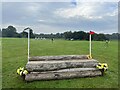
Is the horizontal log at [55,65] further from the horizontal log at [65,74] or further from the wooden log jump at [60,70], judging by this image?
the horizontal log at [65,74]

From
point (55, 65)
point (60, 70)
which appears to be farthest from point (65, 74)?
point (55, 65)

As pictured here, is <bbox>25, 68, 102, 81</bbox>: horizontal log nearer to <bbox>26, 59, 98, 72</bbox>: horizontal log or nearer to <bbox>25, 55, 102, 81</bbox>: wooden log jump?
<bbox>25, 55, 102, 81</bbox>: wooden log jump

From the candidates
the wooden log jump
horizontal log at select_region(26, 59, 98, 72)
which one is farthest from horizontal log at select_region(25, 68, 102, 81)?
horizontal log at select_region(26, 59, 98, 72)

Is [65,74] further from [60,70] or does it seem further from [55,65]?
[55,65]

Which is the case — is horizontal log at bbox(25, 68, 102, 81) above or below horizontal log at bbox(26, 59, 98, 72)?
below

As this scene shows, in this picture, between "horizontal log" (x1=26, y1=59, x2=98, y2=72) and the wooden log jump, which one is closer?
the wooden log jump

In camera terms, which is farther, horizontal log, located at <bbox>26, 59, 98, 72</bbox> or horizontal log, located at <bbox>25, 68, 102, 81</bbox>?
horizontal log, located at <bbox>26, 59, 98, 72</bbox>

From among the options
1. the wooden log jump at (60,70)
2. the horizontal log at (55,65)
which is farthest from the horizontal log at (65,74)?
the horizontal log at (55,65)

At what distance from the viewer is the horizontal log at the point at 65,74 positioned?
6.99 meters

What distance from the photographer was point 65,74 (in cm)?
726

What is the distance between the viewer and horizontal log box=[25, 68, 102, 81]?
6988 millimetres

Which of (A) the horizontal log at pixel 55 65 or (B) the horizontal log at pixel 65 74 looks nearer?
(B) the horizontal log at pixel 65 74

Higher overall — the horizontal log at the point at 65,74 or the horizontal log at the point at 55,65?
the horizontal log at the point at 55,65

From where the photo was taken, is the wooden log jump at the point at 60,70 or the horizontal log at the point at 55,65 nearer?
the wooden log jump at the point at 60,70
